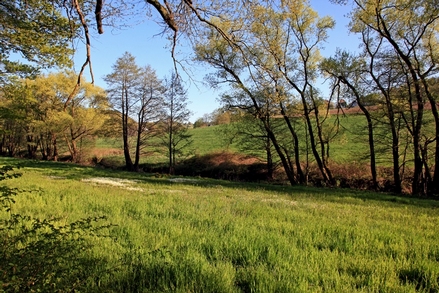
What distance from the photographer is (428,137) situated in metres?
20.2

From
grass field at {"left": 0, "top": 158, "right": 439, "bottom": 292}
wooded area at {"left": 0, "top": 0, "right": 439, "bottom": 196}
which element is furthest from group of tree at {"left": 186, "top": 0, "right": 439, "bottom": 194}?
grass field at {"left": 0, "top": 158, "right": 439, "bottom": 292}

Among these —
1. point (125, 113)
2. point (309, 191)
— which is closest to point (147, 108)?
point (125, 113)

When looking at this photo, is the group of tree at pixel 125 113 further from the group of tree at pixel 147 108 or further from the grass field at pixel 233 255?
the grass field at pixel 233 255

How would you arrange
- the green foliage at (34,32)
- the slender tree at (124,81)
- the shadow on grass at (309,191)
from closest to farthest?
the green foliage at (34,32)
the shadow on grass at (309,191)
the slender tree at (124,81)

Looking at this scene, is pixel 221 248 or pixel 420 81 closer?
→ pixel 221 248

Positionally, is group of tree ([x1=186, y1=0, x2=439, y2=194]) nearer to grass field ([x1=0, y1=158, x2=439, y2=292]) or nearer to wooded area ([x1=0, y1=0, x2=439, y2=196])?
wooded area ([x1=0, y1=0, x2=439, y2=196])

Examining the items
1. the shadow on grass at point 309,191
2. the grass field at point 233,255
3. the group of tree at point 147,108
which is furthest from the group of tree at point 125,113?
the grass field at point 233,255

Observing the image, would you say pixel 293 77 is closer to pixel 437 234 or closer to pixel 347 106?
pixel 347 106

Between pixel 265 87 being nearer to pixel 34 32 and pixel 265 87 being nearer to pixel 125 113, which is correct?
pixel 34 32

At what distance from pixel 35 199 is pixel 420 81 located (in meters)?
18.9

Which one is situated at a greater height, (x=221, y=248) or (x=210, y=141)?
(x=210, y=141)

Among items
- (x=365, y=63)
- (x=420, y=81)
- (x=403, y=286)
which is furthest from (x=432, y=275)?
(x=365, y=63)

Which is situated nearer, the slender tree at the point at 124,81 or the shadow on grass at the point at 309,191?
the shadow on grass at the point at 309,191

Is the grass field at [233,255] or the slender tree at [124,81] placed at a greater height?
the slender tree at [124,81]
